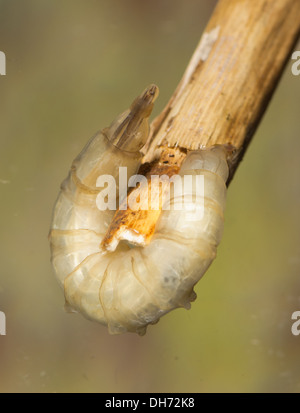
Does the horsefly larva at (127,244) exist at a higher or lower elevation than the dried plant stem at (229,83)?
lower

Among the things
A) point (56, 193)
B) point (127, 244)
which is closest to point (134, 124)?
point (127, 244)

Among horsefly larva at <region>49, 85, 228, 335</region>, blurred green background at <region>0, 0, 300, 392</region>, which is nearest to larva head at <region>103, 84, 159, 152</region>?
horsefly larva at <region>49, 85, 228, 335</region>

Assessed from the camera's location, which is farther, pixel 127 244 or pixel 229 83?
pixel 229 83

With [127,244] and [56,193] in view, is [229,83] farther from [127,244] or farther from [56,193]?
[56,193]

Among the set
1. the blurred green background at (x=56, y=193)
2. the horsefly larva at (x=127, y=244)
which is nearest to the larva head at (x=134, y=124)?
the horsefly larva at (x=127, y=244)

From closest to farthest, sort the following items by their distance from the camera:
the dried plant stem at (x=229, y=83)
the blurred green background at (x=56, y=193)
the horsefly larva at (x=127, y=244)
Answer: the horsefly larva at (x=127, y=244) → the dried plant stem at (x=229, y=83) → the blurred green background at (x=56, y=193)

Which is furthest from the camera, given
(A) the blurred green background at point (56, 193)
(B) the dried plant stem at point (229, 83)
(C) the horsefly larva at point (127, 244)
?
(A) the blurred green background at point (56, 193)

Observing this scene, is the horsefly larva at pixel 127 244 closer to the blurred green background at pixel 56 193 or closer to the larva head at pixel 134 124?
the larva head at pixel 134 124
